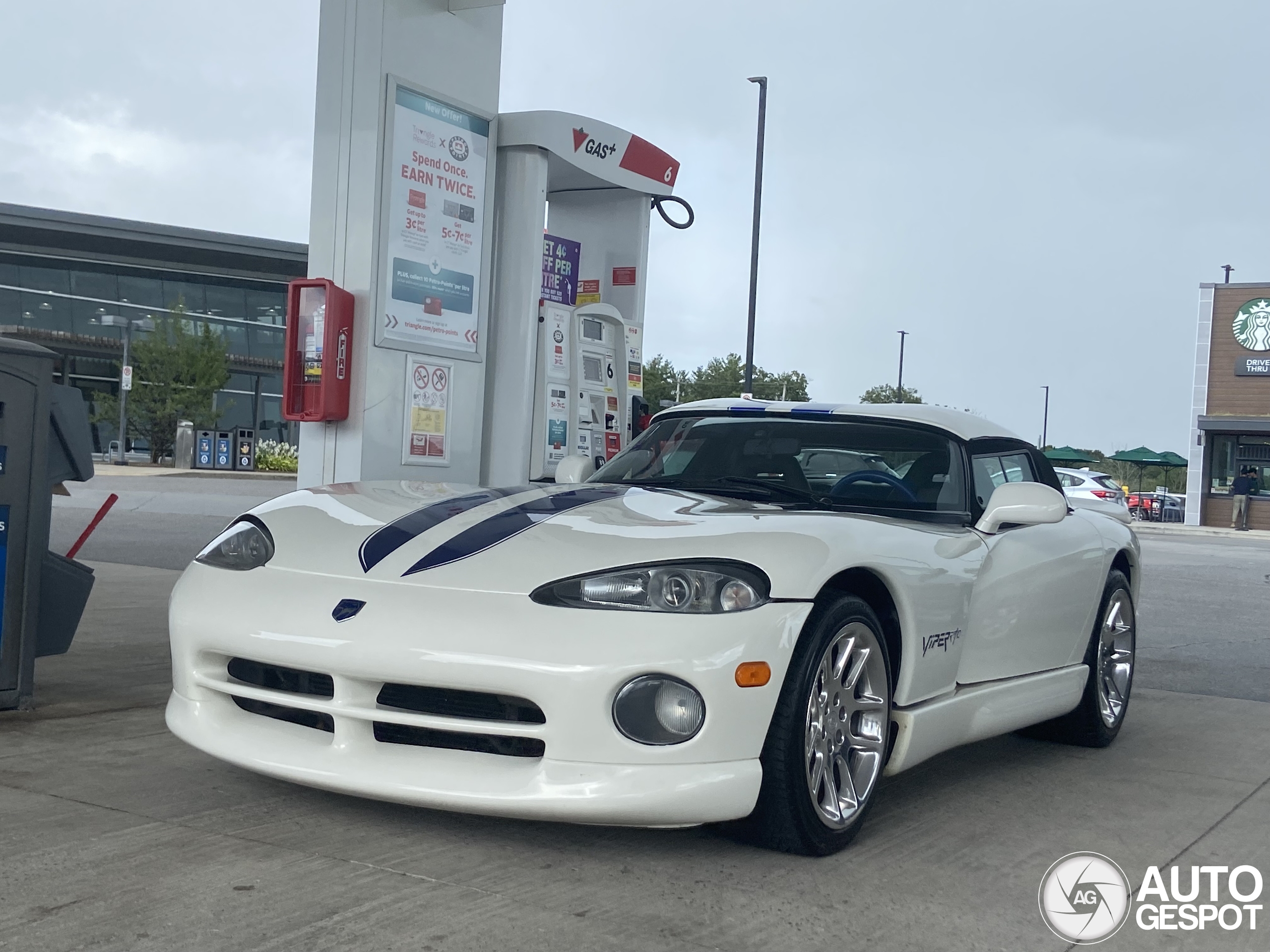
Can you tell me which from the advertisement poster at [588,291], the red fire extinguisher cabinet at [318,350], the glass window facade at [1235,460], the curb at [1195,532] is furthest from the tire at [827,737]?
the glass window facade at [1235,460]

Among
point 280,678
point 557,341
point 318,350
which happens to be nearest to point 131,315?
point 557,341

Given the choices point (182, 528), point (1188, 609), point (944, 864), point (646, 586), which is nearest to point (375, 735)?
point (646, 586)

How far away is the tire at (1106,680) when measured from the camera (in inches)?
193

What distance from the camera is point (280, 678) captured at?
3326 millimetres

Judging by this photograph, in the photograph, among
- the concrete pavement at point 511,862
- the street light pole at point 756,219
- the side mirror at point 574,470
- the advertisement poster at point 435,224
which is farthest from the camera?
the street light pole at point 756,219

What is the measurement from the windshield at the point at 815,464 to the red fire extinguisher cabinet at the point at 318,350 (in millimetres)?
2915

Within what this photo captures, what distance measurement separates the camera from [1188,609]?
10.4 meters

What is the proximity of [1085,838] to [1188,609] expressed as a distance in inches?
295

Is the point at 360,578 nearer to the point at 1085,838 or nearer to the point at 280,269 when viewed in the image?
the point at 1085,838

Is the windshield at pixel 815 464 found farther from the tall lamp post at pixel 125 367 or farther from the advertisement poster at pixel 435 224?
the tall lamp post at pixel 125 367

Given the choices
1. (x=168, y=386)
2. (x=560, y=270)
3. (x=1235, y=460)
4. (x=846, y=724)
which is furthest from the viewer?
(x=168, y=386)

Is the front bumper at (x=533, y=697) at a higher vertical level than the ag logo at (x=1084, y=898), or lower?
higher

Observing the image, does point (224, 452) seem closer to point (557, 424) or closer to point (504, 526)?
point (557, 424)

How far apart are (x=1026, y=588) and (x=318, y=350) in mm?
4276
